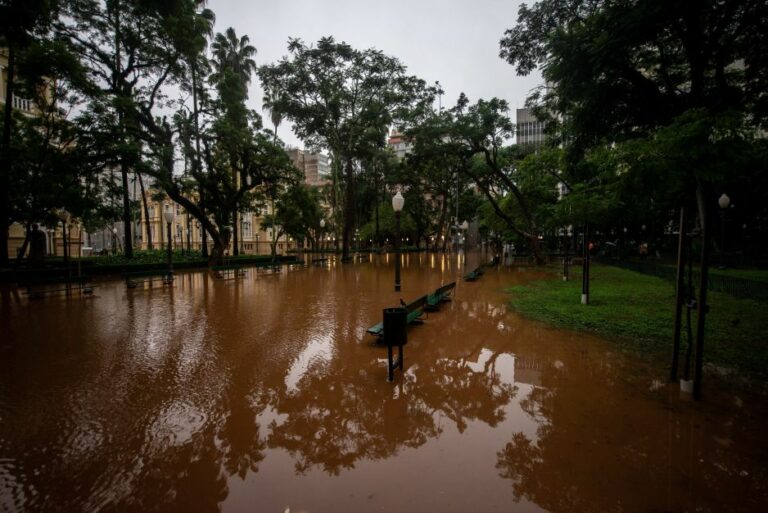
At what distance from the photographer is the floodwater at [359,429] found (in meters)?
3.05

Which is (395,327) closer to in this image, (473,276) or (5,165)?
(473,276)

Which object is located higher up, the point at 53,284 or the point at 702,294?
the point at 702,294

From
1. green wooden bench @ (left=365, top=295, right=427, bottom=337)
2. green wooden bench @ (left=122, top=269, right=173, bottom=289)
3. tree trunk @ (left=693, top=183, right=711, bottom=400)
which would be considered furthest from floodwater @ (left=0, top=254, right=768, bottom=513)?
green wooden bench @ (left=122, top=269, right=173, bottom=289)

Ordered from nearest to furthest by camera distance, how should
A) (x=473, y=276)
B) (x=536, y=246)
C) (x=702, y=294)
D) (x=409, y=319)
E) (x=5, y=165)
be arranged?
(x=702, y=294)
(x=409, y=319)
(x=5, y=165)
(x=473, y=276)
(x=536, y=246)

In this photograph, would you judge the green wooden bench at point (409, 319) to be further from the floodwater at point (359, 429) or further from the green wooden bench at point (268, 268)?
the green wooden bench at point (268, 268)

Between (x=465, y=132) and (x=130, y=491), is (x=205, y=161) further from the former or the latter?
(x=130, y=491)

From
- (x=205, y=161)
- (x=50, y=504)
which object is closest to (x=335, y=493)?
(x=50, y=504)

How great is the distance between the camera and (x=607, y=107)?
858cm

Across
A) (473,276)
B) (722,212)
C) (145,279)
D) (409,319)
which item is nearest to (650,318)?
(409,319)

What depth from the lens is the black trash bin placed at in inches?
207

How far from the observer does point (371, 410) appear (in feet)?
15.1

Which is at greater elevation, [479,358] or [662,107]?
[662,107]

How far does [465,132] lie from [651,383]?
20.3 metres

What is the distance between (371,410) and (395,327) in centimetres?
123
